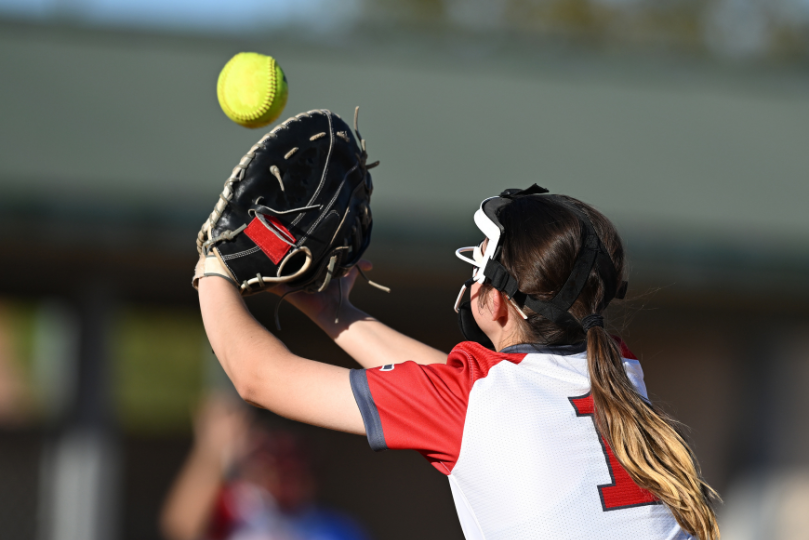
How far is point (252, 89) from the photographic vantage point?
6.88 ft

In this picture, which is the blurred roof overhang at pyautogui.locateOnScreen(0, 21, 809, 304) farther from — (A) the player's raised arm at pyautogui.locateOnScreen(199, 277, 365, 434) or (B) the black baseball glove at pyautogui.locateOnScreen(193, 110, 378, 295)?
(A) the player's raised arm at pyautogui.locateOnScreen(199, 277, 365, 434)

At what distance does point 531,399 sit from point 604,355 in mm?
171

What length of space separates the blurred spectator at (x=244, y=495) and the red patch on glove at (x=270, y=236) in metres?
3.01

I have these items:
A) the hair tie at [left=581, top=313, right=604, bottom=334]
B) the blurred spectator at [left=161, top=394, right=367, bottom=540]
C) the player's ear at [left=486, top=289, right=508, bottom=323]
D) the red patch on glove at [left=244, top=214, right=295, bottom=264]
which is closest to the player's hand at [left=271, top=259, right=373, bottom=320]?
the red patch on glove at [left=244, top=214, right=295, bottom=264]

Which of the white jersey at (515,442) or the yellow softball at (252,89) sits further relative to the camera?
the yellow softball at (252,89)

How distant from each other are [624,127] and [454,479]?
5.34 metres

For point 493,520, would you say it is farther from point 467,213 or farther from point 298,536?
point 467,213

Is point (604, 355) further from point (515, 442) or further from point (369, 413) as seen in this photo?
point (369, 413)

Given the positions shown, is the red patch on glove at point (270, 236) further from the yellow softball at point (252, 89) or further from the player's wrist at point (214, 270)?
the yellow softball at point (252, 89)

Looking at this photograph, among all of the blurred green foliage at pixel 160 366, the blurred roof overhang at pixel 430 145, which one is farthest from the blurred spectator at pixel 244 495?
the blurred green foliage at pixel 160 366

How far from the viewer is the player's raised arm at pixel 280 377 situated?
1.63 metres

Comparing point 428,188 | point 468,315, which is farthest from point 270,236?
point 428,188

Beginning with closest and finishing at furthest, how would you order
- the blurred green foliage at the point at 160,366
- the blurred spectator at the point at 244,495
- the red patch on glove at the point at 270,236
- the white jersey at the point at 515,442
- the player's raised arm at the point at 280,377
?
the white jersey at the point at 515,442, the player's raised arm at the point at 280,377, the red patch on glove at the point at 270,236, the blurred spectator at the point at 244,495, the blurred green foliage at the point at 160,366

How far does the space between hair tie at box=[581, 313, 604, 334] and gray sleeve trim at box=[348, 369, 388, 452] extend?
0.46 metres
